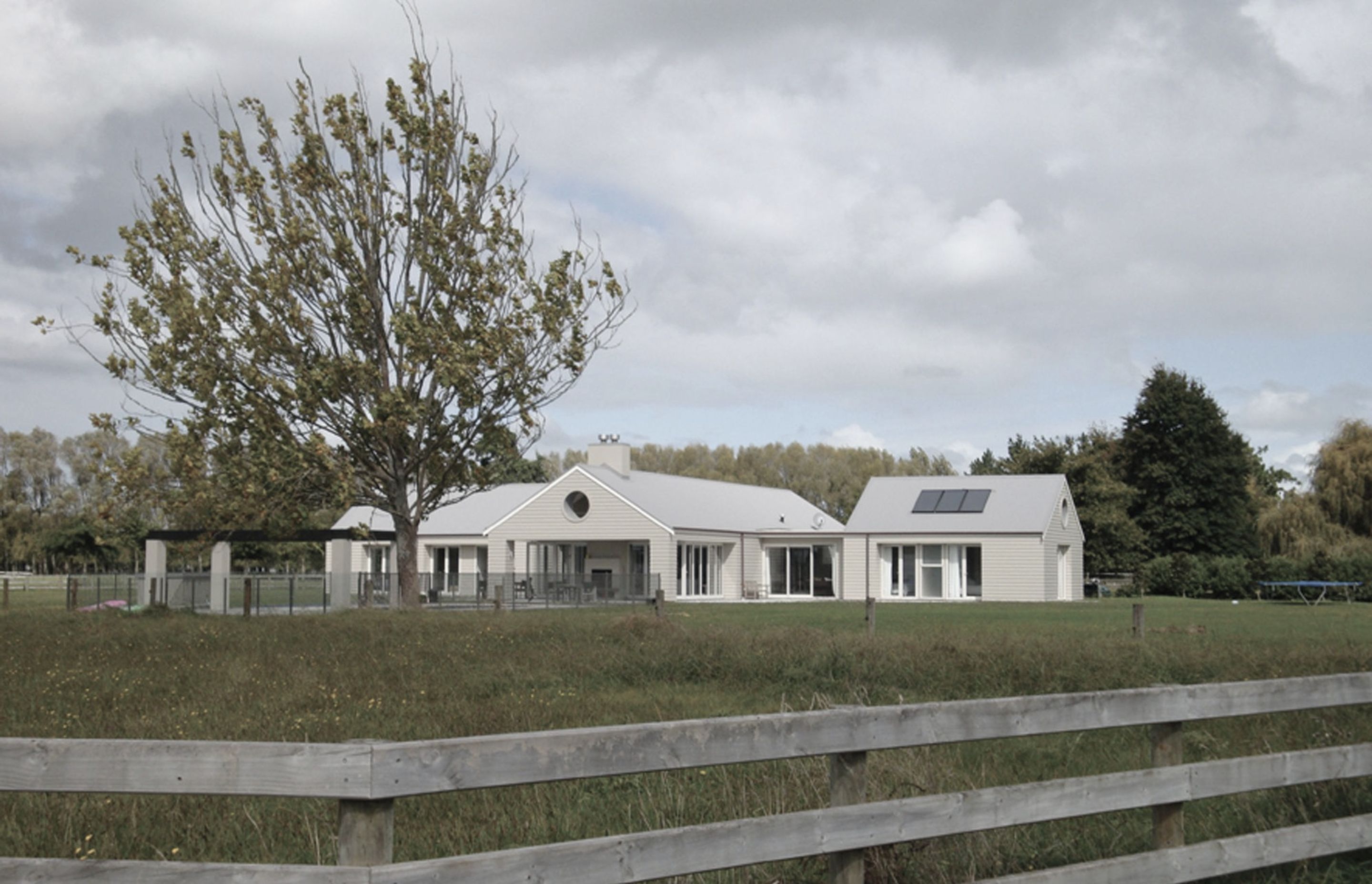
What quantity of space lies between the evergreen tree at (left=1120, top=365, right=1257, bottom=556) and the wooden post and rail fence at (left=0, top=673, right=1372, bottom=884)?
199 feet

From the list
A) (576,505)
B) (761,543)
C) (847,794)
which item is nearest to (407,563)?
(576,505)

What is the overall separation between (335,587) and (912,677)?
2467 cm

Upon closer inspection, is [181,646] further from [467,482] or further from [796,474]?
[796,474]

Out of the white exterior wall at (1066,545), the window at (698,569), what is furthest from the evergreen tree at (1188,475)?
the window at (698,569)

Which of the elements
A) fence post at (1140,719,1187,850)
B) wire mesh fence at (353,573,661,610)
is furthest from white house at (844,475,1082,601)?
fence post at (1140,719,1187,850)

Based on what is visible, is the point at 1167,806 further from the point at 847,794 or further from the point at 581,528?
the point at 581,528

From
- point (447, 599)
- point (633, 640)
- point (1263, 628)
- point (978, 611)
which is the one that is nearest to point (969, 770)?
point (633, 640)

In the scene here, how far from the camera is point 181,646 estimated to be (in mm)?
19078

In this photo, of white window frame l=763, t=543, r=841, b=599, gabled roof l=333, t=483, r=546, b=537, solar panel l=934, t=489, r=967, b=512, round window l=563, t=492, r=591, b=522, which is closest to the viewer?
solar panel l=934, t=489, r=967, b=512

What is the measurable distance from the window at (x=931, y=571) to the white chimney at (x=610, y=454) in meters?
11.3

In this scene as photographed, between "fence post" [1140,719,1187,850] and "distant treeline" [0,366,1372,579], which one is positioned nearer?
"fence post" [1140,719,1187,850]

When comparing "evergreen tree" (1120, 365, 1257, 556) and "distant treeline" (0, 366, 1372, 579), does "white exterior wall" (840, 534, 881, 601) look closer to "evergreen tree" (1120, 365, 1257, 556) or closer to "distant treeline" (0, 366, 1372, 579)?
"distant treeline" (0, 366, 1372, 579)

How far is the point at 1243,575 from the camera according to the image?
4928 centimetres

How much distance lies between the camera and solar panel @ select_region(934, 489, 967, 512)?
50.5 m
